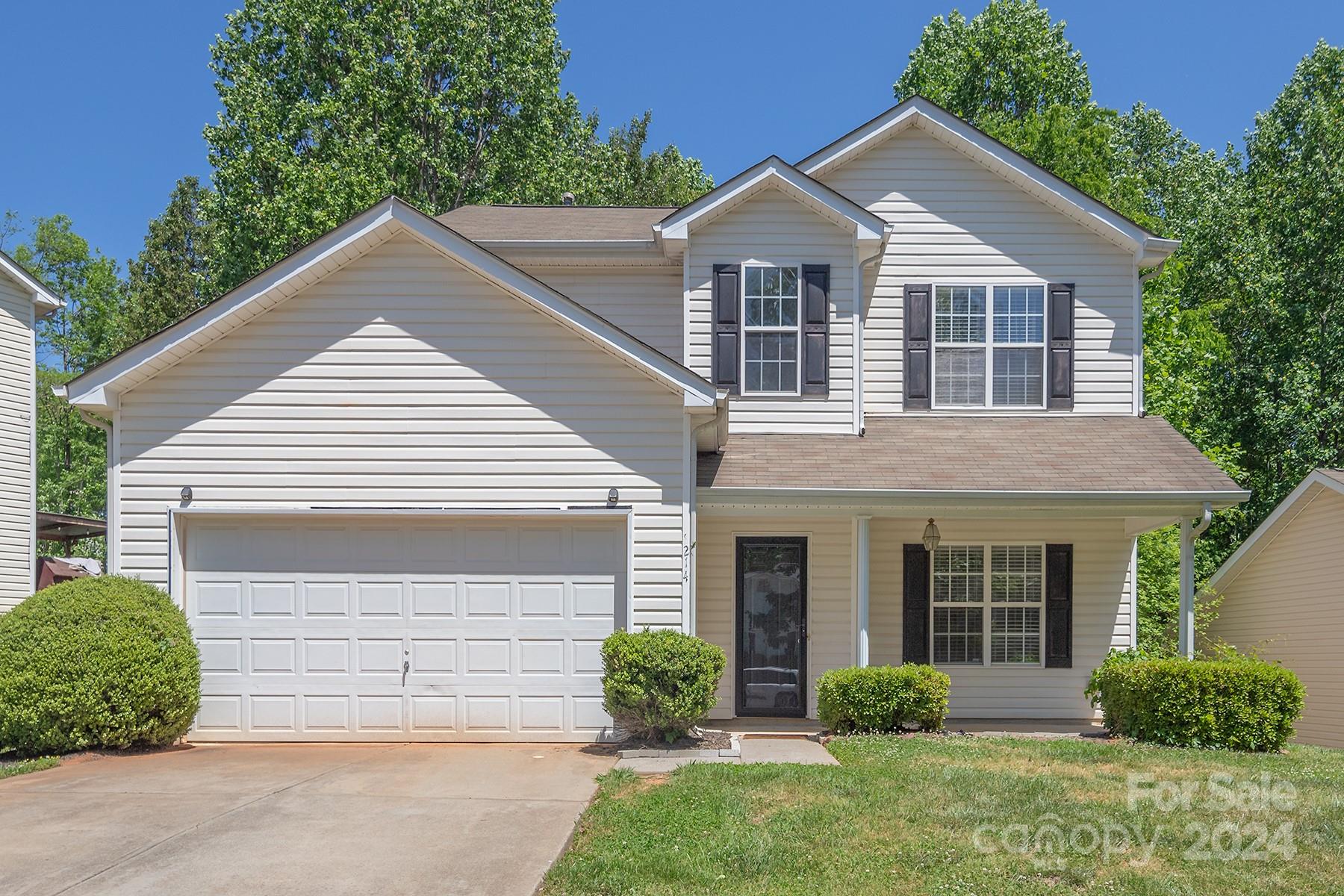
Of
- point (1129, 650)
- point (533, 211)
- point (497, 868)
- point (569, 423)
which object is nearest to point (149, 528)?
point (569, 423)

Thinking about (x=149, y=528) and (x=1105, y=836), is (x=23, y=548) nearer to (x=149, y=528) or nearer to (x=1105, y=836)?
(x=149, y=528)

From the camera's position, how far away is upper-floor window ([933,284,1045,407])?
46.0 ft

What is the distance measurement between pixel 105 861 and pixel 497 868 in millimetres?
2422

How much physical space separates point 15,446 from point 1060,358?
16.9m

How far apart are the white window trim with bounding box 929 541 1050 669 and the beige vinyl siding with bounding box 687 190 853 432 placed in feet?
8.11

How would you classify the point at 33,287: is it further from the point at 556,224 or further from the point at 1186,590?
the point at 1186,590

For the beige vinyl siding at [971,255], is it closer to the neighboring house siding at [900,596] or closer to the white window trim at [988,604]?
the neighboring house siding at [900,596]

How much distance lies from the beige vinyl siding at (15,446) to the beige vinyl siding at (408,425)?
858cm

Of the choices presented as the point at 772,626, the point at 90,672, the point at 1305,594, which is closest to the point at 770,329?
the point at 772,626

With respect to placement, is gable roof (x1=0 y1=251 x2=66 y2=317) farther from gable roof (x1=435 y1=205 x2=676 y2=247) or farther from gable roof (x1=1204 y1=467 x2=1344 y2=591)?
gable roof (x1=1204 y1=467 x2=1344 y2=591)

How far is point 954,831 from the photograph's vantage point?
6887mm

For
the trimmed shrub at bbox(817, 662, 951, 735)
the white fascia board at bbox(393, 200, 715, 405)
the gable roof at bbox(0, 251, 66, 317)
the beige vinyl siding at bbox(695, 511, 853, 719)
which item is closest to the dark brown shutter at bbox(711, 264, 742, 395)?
the beige vinyl siding at bbox(695, 511, 853, 719)

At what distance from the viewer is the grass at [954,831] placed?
600 cm

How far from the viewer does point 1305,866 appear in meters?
6.24
